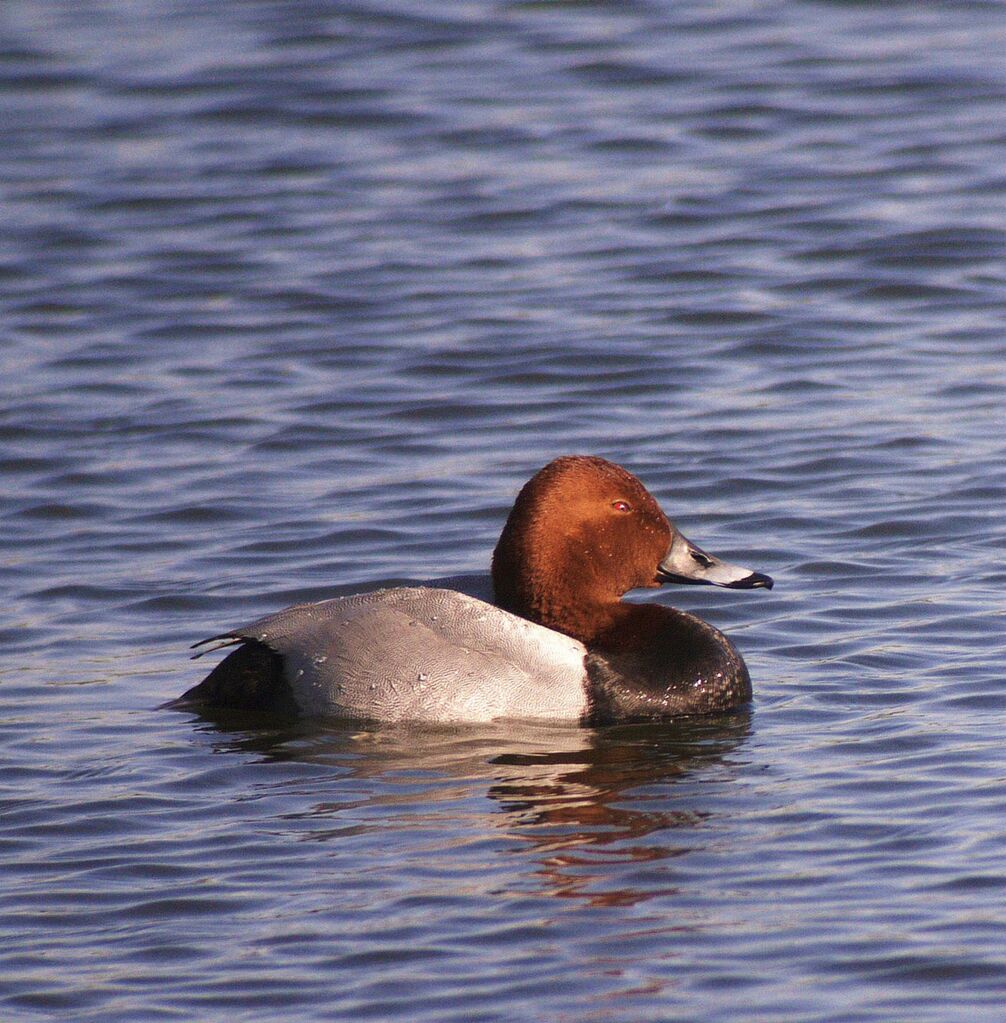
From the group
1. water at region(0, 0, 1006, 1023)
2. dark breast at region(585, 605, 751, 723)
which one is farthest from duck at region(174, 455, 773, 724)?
water at region(0, 0, 1006, 1023)

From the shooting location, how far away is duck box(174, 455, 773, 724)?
6434 millimetres

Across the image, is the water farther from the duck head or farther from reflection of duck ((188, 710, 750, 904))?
the duck head

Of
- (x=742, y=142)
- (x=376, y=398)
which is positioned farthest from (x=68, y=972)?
(x=742, y=142)

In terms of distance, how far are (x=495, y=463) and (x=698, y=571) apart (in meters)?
2.50

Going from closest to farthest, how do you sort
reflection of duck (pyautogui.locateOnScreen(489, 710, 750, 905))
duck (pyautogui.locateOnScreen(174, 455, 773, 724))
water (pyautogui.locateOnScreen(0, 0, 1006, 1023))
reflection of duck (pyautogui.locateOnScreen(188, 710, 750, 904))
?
1. water (pyautogui.locateOnScreen(0, 0, 1006, 1023))
2. reflection of duck (pyautogui.locateOnScreen(489, 710, 750, 905))
3. reflection of duck (pyautogui.locateOnScreen(188, 710, 750, 904))
4. duck (pyautogui.locateOnScreen(174, 455, 773, 724))

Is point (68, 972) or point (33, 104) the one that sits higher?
point (33, 104)

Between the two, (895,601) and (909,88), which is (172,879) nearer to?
(895,601)

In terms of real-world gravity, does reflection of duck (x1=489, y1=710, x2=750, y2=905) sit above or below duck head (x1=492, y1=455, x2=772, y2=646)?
below

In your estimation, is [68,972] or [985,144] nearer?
[68,972]

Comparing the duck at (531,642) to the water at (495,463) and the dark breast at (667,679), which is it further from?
the water at (495,463)

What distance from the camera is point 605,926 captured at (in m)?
4.82

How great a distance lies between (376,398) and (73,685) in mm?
3513

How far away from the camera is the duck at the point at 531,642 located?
6434 mm

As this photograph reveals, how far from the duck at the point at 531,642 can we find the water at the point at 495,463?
0.38ft
